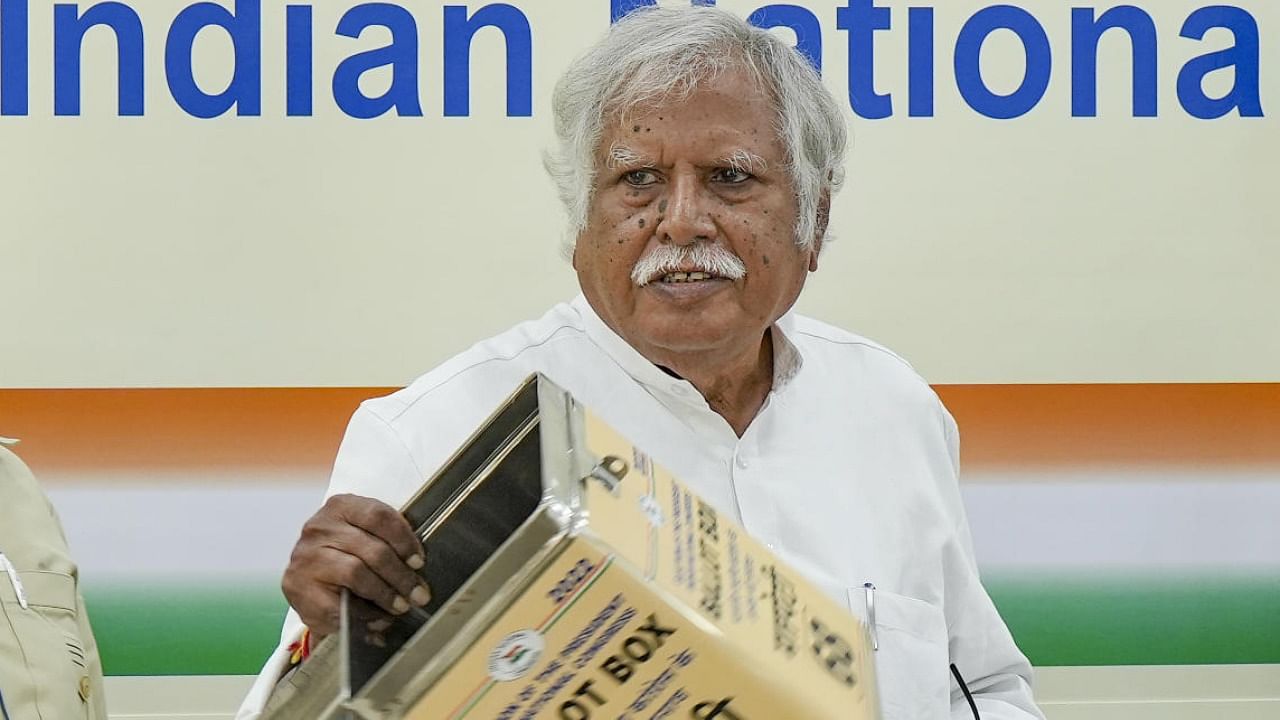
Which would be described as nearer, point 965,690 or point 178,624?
point 965,690

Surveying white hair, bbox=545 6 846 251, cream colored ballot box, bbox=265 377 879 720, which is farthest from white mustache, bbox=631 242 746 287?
cream colored ballot box, bbox=265 377 879 720

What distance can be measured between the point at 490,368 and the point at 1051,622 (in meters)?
1.03

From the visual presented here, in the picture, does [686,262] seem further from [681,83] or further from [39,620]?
[39,620]

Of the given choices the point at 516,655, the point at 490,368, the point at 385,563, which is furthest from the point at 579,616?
the point at 490,368

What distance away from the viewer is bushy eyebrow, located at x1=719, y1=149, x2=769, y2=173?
146 cm

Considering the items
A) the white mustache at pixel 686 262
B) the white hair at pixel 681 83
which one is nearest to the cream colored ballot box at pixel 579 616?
the white mustache at pixel 686 262

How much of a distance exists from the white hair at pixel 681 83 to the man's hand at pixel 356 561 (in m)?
0.58

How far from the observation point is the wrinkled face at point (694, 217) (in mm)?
1451

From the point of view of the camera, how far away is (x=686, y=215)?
4.73ft

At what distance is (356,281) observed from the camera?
82.0 inches

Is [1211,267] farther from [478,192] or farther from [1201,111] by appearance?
[478,192]

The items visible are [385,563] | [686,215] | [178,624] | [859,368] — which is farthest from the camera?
[178,624]

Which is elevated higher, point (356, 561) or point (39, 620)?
point (356, 561)

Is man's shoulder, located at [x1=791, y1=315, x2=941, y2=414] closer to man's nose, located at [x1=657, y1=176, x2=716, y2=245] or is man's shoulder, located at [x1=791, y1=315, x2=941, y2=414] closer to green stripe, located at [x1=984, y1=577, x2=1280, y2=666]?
man's nose, located at [x1=657, y1=176, x2=716, y2=245]
